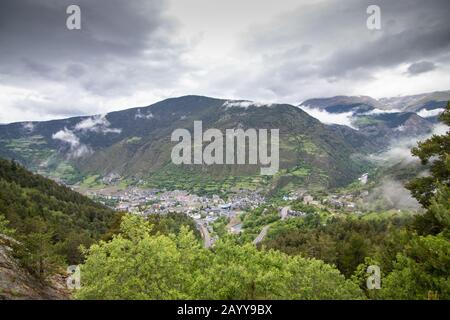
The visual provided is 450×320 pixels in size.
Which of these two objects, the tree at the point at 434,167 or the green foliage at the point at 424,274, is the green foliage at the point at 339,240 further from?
the green foliage at the point at 424,274

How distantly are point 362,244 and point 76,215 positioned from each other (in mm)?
108567

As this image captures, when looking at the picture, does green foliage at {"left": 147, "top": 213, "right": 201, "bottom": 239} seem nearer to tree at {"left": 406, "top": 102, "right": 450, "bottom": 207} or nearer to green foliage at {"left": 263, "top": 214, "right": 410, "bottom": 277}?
tree at {"left": 406, "top": 102, "right": 450, "bottom": 207}

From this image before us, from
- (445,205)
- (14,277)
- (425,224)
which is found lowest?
(14,277)

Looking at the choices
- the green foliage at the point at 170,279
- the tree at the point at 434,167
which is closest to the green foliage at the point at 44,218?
the green foliage at the point at 170,279

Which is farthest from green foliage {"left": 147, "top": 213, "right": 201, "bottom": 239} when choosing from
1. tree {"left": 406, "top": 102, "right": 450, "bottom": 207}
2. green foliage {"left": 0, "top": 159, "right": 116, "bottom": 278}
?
tree {"left": 406, "top": 102, "right": 450, "bottom": 207}

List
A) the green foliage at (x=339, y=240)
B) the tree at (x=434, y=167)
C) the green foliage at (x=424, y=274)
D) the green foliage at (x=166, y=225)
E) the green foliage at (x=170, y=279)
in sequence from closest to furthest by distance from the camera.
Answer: the green foliage at (x=424, y=274)
the green foliage at (x=170, y=279)
the tree at (x=434, y=167)
the green foliage at (x=166, y=225)
the green foliage at (x=339, y=240)

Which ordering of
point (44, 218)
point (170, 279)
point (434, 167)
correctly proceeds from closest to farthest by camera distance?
point (170, 279) → point (434, 167) → point (44, 218)

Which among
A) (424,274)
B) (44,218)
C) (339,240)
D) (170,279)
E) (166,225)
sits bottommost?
(339,240)

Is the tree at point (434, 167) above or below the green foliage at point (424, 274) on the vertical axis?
above

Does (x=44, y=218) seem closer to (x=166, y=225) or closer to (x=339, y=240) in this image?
(x=166, y=225)

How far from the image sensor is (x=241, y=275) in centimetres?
2306

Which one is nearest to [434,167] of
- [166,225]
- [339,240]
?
[166,225]
